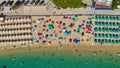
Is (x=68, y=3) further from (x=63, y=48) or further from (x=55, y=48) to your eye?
(x=55, y=48)

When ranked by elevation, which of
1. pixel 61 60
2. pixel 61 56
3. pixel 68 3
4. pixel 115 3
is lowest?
pixel 61 60

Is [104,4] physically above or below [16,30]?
above

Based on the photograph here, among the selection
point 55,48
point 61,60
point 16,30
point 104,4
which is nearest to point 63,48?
point 55,48

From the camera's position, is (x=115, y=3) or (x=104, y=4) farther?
(x=115, y=3)

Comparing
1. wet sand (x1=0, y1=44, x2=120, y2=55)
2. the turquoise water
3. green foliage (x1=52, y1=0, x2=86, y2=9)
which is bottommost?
the turquoise water

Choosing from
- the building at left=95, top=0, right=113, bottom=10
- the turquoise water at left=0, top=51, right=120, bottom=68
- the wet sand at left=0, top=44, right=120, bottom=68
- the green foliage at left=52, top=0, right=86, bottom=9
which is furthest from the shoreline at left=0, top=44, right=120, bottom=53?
→ the green foliage at left=52, top=0, right=86, bottom=9

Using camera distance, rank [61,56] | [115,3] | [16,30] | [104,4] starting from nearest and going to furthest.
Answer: [61,56], [16,30], [104,4], [115,3]

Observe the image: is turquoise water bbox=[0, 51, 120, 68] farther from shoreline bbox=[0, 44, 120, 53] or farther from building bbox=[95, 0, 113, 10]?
building bbox=[95, 0, 113, 10]

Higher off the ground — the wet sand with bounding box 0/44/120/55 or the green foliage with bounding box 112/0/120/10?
the green foliage with bounding box 112/0/120/10

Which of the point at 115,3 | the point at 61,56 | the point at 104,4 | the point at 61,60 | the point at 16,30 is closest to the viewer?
the point at 61,60

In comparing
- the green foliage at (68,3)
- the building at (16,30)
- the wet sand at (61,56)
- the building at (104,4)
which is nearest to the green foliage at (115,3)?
the building at (104,4)
